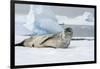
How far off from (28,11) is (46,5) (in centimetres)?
21

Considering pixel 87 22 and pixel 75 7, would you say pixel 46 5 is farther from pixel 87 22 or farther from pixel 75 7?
pixel 87 22

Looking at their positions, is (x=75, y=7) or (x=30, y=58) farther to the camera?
(x=75, y=7)

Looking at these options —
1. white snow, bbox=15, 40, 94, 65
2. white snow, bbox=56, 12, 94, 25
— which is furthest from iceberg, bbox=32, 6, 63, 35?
white snow, bbox=15, 40, 94, 65

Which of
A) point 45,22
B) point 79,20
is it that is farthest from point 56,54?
point 79,20

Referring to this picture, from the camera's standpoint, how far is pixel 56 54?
221cm

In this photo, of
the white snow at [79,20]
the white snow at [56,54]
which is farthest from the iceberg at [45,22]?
the white snow at [56,54]

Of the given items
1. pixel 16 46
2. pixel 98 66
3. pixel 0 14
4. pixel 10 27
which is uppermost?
pixel 0 14

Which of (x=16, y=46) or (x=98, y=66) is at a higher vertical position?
(x=16, y=46)

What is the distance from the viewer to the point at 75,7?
2.29 m

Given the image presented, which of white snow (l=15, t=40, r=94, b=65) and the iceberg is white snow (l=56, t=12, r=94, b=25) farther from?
white snow (l=15, t=40, r=94, b=65)

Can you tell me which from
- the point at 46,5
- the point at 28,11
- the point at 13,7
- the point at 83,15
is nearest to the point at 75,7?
the point at 83,15

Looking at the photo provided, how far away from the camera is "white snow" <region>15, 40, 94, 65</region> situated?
208cm

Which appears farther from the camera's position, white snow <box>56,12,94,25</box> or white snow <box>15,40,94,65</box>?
white snow <box>56,12,94,25</box>

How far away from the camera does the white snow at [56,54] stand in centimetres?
208
